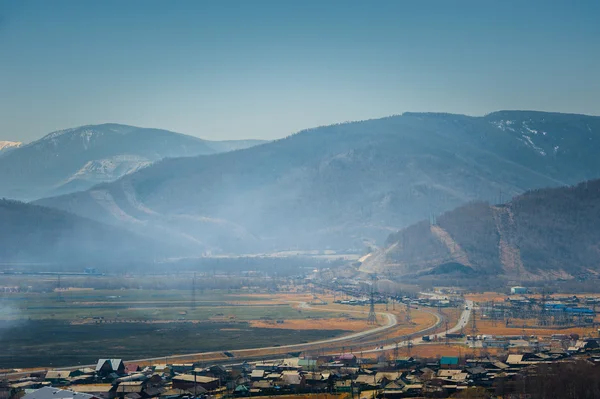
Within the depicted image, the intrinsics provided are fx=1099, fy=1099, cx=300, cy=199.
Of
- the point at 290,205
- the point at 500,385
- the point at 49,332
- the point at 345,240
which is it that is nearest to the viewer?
the point at 500,385

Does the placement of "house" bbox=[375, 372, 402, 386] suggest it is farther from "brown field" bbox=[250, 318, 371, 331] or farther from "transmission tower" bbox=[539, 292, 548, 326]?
"transmission tower" bbox=[539, 292, 548, 326]

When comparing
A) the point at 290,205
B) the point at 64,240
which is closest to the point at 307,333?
the point at 64,240

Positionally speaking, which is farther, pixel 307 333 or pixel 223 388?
pixel 307 333

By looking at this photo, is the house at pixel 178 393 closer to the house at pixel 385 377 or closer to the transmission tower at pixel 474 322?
the house at pixel 385 377

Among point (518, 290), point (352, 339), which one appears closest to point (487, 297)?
point (518, 290)

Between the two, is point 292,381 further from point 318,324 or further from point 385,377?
point 318,324

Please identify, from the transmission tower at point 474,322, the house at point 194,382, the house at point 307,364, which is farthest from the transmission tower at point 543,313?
the house at point 194,382

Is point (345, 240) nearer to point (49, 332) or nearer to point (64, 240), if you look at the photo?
point (64, 240)
